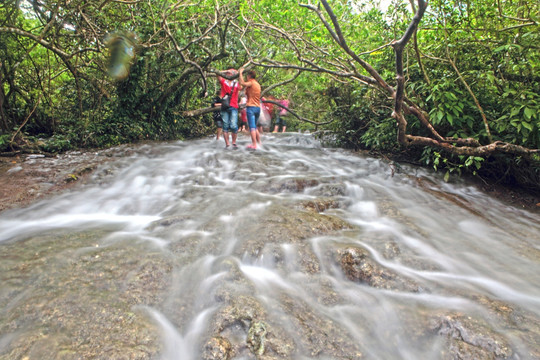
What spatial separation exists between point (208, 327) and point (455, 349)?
154cm

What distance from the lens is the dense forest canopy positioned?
450cm

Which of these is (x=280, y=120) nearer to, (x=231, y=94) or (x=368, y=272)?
(x=231, y=94)

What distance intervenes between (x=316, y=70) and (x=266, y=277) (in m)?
4.41

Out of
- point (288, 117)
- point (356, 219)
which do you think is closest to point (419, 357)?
point (356, 219)

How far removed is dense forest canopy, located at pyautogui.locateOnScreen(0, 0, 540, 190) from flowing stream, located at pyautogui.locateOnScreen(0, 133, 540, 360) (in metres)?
1.54

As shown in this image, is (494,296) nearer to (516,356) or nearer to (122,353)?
(516,356)

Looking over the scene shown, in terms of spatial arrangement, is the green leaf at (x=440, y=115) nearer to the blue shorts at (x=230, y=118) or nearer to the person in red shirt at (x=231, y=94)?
the person in red shirt at (x=231, y=94)

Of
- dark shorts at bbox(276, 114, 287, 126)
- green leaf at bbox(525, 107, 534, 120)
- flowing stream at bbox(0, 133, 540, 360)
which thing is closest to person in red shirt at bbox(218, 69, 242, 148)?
Answer: flowing stream at bbox(0, 133, 540, 360)

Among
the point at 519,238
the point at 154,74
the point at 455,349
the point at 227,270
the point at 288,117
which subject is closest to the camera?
the point at 455,349

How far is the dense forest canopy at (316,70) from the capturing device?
4504mm

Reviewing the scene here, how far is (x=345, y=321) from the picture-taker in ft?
6.82

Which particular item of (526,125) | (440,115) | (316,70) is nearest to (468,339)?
(526,125)

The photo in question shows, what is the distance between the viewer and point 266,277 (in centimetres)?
255

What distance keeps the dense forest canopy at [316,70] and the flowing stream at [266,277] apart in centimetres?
154
